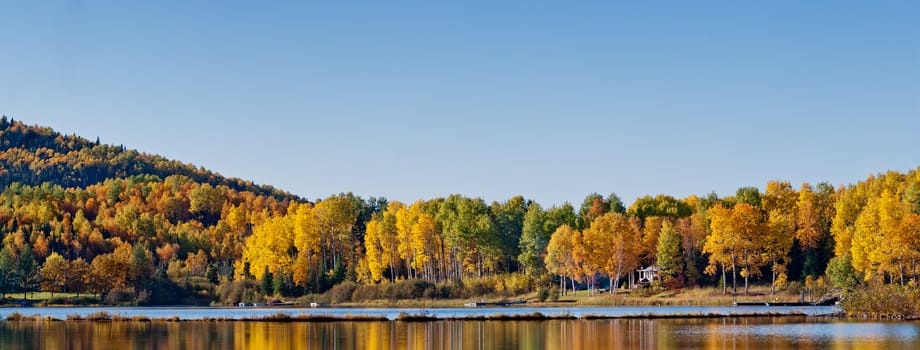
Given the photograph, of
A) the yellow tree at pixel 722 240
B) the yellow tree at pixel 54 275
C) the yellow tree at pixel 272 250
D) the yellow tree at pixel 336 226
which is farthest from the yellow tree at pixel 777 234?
the yellow tree at pixel 54 275

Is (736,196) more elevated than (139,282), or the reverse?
(736,196)

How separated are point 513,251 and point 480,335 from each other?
80449mm

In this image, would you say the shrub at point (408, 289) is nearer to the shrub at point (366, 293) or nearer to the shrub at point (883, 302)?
the shrub at point (366, 293)

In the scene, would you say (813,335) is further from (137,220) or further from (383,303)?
(137,220)

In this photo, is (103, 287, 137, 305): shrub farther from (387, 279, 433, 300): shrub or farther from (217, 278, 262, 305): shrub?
(387, 279, 433, 300): shrub

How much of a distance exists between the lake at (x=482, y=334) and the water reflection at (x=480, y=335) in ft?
0.15

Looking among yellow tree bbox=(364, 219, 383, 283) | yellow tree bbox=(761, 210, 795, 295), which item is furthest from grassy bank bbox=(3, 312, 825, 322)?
yellow tree bbox=(364, 219, 383, 283)

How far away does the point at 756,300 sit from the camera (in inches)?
4215

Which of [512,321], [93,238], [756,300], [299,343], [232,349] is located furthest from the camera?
[93,238]

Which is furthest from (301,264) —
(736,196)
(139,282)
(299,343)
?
(299,343)

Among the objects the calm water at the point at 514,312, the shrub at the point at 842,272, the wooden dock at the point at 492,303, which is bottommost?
the wooden dock at the point at 492,303

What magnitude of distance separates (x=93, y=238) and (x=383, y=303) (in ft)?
213

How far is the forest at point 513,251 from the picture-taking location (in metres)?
116

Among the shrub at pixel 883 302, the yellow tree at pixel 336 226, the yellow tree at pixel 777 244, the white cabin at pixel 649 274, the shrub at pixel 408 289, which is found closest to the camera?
the shrub at pixel 883 302
